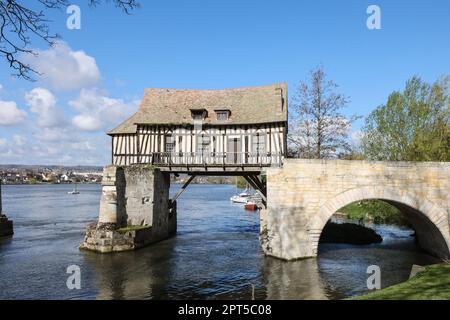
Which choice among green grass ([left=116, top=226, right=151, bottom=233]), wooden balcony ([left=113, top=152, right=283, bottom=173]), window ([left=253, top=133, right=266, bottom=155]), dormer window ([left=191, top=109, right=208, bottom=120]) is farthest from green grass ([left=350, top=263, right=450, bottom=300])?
dormer window ([left=191, top=109, right=208, bottom=120])

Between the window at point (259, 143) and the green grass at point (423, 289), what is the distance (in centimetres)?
1317

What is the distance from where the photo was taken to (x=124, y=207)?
22281mm

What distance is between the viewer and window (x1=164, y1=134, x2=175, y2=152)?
24.8m

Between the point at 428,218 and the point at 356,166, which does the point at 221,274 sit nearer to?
the point at 356,166

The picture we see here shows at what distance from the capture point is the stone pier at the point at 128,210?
68.7 ft

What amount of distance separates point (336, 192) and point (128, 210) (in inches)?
481

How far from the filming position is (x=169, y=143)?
24.8 meters

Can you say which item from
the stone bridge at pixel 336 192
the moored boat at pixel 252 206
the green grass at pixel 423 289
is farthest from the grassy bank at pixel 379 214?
the green grass at pixel 423 289

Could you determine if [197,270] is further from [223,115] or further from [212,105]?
[212,105]

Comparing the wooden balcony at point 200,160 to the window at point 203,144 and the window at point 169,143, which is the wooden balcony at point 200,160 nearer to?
the window at point 203,144

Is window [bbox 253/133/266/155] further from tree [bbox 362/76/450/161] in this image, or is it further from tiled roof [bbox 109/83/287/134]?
tree [bbox 362/76/450/161]

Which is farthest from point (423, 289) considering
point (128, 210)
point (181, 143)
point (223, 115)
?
point (181, 143)

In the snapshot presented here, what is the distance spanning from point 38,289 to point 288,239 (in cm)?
1082

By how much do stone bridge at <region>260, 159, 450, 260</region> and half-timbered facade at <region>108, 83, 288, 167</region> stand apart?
19.3ft
